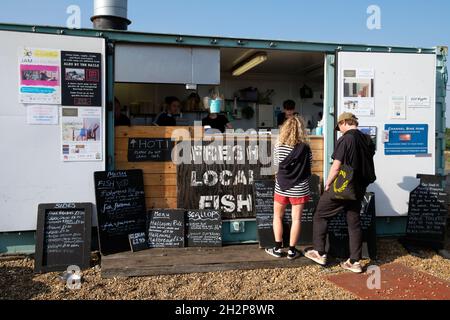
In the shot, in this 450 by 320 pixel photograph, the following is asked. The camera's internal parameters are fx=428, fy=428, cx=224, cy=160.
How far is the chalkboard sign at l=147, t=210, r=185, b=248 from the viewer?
536 cm

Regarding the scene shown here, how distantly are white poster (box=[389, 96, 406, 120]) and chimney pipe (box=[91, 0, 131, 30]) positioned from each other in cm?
429

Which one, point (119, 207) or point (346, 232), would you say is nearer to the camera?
point (119, 207)

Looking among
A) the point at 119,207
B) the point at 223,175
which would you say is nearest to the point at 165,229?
the point at 119,207

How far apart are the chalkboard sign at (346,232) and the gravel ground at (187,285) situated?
0.41 metres

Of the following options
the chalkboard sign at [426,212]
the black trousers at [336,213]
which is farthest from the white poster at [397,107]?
the black trousers at [336,213]

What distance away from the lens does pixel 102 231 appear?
5086 millimetres

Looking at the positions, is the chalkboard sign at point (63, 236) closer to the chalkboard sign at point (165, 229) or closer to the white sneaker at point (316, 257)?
the chalkboard sign at point (165, 229)

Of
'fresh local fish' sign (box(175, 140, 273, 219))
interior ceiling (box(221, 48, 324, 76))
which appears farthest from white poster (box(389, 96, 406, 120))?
'fresh local fish' sign (box(175, 140, 273, 219))

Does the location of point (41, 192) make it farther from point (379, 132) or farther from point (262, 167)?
point (379, 132)

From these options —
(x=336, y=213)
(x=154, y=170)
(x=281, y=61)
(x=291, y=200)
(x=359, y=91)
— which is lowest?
(x=336, y=213)

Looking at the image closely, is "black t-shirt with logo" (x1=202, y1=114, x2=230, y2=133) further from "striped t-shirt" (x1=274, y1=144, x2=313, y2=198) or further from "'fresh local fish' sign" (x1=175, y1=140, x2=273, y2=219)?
"striped t-shirt" (x1=274, y1=144, x2=313, y2=198)

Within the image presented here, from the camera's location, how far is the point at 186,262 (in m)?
4.85

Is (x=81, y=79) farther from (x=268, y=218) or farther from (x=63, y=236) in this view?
(x=268, y=218)

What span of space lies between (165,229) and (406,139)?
3.57m
